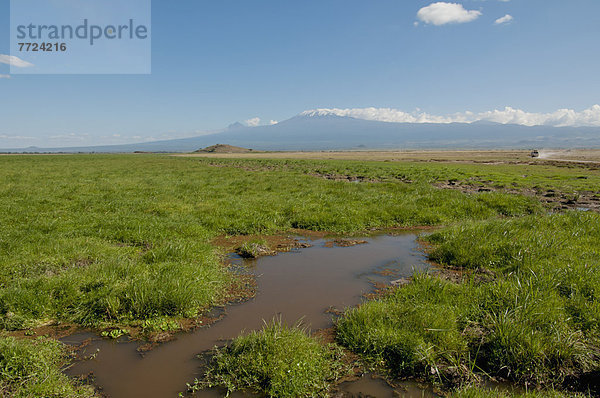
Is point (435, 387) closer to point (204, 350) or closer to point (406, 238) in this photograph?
point (204, 350)

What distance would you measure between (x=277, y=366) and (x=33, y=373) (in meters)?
3.28

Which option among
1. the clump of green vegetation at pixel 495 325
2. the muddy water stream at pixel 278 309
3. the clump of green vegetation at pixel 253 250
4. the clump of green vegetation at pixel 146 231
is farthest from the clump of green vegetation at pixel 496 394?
the clump of green vegetation at pixel 253 250

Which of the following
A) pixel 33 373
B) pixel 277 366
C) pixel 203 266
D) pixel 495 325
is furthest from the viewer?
pixel 203 266

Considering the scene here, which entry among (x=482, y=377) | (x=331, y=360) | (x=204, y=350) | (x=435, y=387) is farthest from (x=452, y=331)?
(x=204, y=350)

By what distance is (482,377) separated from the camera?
4570 mm

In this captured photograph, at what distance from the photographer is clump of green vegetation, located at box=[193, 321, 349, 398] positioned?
14.1 ft

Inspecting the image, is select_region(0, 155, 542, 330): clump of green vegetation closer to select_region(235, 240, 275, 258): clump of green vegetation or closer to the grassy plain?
the grassy plain

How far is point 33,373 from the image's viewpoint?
426 cm

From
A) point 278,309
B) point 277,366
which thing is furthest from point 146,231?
point 277,366

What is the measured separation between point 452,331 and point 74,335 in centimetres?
647

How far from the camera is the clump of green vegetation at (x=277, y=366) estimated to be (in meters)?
4.29

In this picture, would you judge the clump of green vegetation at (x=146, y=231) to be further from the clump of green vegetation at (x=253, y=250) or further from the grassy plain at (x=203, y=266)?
the clump of green vegetation at (x=253, y=250)

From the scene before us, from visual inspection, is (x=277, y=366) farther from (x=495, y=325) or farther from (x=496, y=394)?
(x=495, y=325)

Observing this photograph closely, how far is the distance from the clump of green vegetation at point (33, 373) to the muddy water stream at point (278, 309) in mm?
292
